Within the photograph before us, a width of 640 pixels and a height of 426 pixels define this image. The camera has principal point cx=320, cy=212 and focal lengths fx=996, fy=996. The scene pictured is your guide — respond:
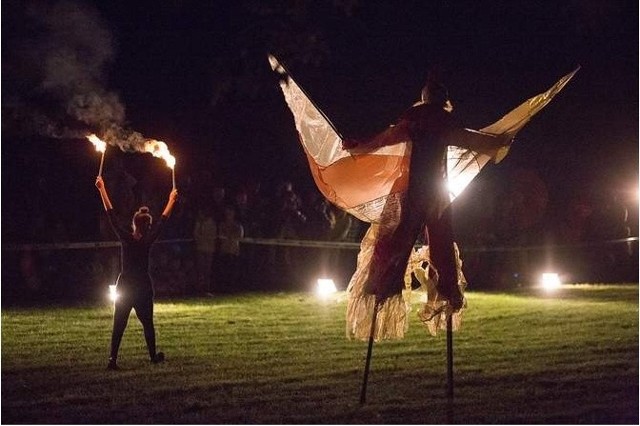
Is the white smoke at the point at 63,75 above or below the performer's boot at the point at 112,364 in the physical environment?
above

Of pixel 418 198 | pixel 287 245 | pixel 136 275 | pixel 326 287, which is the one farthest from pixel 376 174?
pixel 287 245

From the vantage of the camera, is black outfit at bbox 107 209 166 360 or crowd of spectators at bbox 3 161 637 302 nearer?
black outfit at bbox 107 209 166 360

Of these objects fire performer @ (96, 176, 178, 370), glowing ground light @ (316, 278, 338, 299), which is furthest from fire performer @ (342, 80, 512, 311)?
glowing ground light @ (316, 278, 338, 299)

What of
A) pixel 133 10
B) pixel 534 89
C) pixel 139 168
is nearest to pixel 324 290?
pixel 139 168

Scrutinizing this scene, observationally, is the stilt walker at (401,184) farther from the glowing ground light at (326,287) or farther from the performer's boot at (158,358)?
the glowing ground light at (326,287)

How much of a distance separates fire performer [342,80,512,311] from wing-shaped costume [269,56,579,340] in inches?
2.0

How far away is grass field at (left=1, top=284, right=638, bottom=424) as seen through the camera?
827 cm

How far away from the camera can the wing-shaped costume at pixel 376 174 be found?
8.40m

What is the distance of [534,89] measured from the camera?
21141 millimetres

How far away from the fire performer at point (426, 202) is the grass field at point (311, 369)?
42.2 inches

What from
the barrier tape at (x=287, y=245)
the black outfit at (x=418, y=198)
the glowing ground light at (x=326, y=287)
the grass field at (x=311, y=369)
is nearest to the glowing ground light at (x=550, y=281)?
the barrier tape at (x=287, y=245)

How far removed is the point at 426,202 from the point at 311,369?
110 inches

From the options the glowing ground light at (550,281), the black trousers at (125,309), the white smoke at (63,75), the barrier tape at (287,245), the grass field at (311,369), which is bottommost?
the grass field at (311,369)

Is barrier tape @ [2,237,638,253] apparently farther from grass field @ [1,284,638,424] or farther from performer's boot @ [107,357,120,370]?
performer's boot @ [107,357,120,370]
